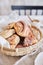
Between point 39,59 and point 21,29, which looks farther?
point 21,29

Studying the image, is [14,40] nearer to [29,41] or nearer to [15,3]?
[29,41]

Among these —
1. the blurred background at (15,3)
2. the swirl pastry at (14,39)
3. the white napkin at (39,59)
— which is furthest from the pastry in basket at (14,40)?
the blurred background at (15,3)

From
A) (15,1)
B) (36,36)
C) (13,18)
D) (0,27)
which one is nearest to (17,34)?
(36,36)

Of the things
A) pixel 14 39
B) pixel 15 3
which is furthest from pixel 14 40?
pixel 15 3

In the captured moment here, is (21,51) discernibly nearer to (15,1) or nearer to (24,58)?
(24,58)

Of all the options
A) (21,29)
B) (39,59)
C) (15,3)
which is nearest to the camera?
(39,59)

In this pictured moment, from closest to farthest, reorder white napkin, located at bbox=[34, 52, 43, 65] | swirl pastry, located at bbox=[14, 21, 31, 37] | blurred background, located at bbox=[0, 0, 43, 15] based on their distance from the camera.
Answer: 1. white napkin, located at bbox=[34, 52, 43, 65]
2. swirl pastry, located at bbox=[14, 21, 31, 37]
3. blurred background, located at bbox=[0, 0, 43, 15]

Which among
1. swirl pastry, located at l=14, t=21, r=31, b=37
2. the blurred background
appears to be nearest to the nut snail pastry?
swirl pastry, located at l=14, t=21, r=31, b=37

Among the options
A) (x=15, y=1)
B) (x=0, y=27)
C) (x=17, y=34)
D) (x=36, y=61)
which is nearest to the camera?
(x=36, y=61)

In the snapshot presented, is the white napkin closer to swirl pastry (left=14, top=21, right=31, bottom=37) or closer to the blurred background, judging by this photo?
swirl pastry (left=14, top=21, right=31, bottom=37)
